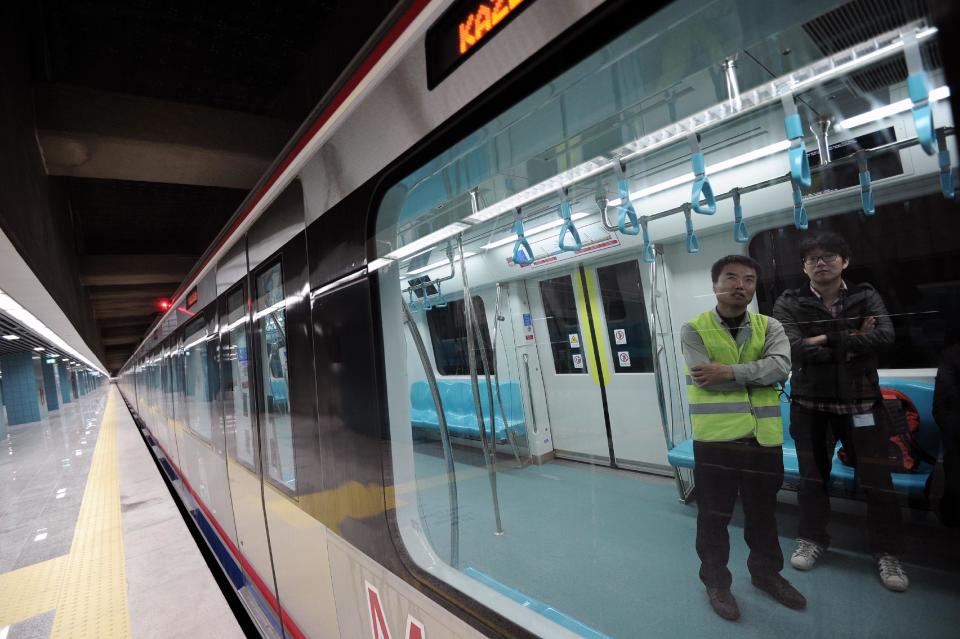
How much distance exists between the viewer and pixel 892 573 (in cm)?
117

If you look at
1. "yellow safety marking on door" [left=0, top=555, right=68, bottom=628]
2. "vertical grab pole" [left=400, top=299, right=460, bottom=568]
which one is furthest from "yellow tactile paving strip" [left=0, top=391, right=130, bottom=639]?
"vertical grab pole" [left=400, top=299, right=460, bottom=568]

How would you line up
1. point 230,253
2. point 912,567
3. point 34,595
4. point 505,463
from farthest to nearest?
point 34,595
point 230,253
point 505,463
point 912,567

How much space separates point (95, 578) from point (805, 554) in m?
5.06

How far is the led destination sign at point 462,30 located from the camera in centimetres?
100

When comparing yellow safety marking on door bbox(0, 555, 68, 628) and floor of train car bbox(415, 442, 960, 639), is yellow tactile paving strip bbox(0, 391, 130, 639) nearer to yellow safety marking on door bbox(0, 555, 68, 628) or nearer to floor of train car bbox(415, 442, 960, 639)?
yellow safety marking on door bbox(0, 555, 68, 628)

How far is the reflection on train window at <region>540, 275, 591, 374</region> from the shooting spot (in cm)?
146

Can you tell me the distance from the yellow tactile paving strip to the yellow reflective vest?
11.5ft

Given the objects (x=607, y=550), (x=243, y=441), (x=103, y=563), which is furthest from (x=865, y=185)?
(x=103, y=563)

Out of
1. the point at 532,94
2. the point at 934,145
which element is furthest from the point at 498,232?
the point at 934,145

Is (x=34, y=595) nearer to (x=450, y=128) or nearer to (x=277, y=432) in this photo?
(x=277, y=432)

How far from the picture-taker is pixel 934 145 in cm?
72

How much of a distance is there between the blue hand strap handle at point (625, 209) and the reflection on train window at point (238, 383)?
2343 mm

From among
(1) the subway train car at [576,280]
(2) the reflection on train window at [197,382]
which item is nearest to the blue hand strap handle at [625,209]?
(1) the subway train car at [576,280]

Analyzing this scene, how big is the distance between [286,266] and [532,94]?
154 cm
